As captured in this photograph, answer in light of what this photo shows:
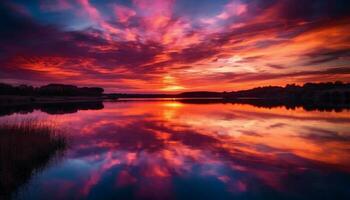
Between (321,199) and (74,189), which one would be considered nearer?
(321,199)

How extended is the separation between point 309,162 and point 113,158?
37.2 feet

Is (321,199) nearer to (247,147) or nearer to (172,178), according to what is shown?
(172,178)

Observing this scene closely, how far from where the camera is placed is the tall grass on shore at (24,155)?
1059cm

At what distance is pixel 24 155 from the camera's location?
13789 millimetres

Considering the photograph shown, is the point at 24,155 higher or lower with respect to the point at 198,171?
higher

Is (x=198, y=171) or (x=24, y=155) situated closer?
(x=198, y=171)

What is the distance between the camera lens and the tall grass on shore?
10.6 metres

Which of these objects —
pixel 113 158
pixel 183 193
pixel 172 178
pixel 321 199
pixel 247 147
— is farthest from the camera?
pixel 247 147

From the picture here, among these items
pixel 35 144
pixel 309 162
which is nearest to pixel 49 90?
pixel 35 144

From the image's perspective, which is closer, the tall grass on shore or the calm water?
the calm water

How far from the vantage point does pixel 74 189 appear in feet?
34.2

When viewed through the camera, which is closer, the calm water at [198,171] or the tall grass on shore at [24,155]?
the calm water at [198,171]

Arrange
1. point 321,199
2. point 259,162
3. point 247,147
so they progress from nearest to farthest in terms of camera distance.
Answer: point 321,199 < point 259,162 < point 247,147

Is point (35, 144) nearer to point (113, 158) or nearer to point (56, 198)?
point (113, 158)
